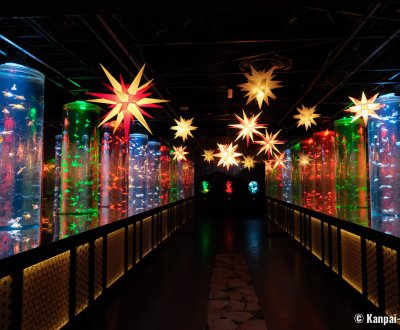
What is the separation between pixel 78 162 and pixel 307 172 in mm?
7546

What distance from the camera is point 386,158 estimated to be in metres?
5.33

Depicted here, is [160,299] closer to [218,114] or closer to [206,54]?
[206,54]

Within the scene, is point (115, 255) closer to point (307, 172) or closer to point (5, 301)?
point (5, 301)

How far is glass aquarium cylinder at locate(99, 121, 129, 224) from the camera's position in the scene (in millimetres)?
7402

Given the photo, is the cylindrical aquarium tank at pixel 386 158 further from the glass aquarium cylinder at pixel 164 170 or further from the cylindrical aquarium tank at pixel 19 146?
the glass aquarium cylinder at pixel 164 170

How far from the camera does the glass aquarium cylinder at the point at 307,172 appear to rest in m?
10.3

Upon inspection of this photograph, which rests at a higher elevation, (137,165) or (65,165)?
(137,165)

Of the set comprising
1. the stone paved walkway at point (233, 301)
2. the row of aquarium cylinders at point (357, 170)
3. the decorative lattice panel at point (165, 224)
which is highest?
the row of aquarium cylinders at point (357, 170)

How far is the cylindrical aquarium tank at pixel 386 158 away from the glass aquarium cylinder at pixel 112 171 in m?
4.79

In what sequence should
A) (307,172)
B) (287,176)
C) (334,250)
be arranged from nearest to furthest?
1. (334,250)
2. (307,172)
3. (287,176)

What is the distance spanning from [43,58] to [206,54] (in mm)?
2005

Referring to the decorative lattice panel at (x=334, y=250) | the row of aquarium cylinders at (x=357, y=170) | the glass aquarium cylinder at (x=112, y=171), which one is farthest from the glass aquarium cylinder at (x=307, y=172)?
the decorative lattice panel at (x=334, y=250)

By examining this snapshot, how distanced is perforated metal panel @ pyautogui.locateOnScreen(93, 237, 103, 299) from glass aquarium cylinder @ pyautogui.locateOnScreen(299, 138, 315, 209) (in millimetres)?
7692

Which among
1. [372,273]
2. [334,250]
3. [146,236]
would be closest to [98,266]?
[146,236]
